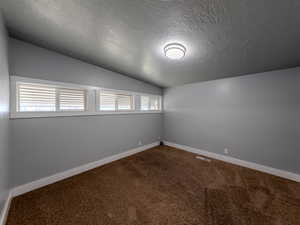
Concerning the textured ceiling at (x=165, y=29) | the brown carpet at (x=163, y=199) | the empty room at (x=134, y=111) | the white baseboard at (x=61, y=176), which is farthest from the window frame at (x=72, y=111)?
the brown carpet at (x=163, y=199)

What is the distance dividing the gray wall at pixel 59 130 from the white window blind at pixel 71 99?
0.66 ft

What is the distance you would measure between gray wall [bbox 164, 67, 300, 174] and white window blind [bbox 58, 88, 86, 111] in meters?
2.90

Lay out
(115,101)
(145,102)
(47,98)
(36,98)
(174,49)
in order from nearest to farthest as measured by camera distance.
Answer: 1. (174,49)
2. (36,98)
3. (47,98)
4. (115,101)
5. (145,102)

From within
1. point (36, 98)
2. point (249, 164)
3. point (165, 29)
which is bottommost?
point (249, 164)

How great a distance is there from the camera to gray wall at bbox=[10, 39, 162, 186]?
1.93 m

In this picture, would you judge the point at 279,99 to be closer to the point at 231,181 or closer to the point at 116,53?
the point at 231,181

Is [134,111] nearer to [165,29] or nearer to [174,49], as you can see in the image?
[174,49]

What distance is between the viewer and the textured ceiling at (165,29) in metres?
1.24

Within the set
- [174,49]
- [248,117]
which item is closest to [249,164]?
[248,117]

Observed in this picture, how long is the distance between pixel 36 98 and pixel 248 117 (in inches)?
172

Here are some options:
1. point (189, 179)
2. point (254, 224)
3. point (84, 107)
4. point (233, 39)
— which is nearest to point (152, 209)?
point (189, 179)

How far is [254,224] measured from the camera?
140 centimetres

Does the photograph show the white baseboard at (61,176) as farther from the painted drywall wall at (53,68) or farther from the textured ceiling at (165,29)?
the textured ceiling at (165,29)

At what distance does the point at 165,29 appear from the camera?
1.54 meters
